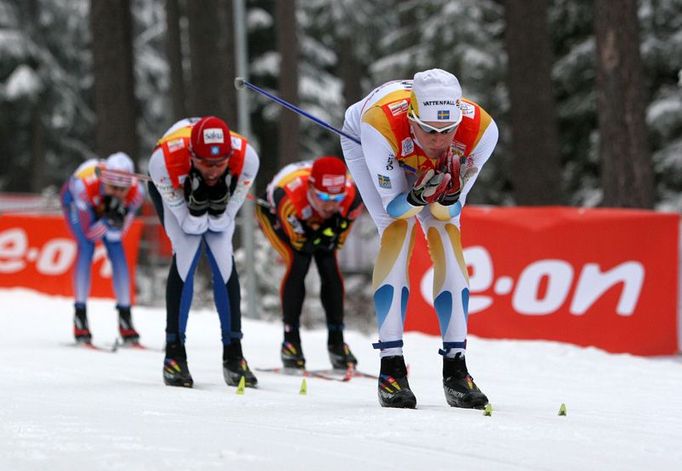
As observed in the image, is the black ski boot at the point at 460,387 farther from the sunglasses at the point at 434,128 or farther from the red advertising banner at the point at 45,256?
the red advertising banner at the point at 45,256

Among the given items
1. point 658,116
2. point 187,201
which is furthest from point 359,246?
point 187,201

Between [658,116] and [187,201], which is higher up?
[658,116]

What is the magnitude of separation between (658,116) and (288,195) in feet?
33.7

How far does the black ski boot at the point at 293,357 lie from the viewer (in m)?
8.70

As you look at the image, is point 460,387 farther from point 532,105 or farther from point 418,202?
point 532,105

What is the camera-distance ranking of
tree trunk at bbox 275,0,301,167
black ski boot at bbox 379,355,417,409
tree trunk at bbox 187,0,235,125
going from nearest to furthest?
black ski boot at bbox 379,355,417,409 < tree trunk at bbox 275,0,301,167 < tree trunk at bbox 187,0,235,125

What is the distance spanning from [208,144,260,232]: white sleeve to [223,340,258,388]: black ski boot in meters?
0.77

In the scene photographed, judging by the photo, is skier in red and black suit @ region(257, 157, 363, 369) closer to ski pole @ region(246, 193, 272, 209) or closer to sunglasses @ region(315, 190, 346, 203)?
sunglasses @ region(315, 190, 346, 203)

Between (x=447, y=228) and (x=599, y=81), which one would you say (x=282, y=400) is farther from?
(x=599, y=81)

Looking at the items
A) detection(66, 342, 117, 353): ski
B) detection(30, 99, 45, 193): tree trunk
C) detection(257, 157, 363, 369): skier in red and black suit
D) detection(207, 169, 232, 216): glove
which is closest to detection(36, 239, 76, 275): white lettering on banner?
detection(66, 342, 117, 353): ski

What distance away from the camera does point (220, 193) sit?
23.3ft

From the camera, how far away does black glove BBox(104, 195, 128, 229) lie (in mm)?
10812

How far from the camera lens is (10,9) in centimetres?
3447

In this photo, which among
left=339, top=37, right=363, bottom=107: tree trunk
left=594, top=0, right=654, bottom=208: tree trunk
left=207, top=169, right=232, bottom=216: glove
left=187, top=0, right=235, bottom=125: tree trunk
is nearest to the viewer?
left=207, top=169, right=232, bottom=216: glove
